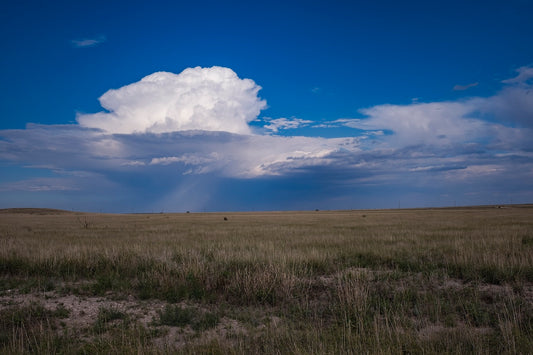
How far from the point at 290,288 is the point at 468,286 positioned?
17.0 feet

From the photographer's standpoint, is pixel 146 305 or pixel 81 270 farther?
pixel 81 270

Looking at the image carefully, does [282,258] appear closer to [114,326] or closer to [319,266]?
[319,266]

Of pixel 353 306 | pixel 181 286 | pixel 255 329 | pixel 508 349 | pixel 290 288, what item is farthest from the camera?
pixel 181 286

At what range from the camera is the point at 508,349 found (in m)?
5.37

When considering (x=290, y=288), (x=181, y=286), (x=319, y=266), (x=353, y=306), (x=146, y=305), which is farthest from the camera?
(x=319, y=266)

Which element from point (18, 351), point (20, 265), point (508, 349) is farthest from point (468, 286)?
point (20, 265)

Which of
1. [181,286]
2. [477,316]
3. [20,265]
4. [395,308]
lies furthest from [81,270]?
[477,316]

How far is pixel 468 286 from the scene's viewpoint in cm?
913

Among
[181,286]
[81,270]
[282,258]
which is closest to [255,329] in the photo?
[181,286]

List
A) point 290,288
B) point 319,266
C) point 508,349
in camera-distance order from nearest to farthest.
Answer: point 508,349
point 290,288
point 319,266

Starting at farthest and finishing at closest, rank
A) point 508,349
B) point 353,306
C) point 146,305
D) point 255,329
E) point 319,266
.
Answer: point 319,266
point 146,305
point 353,306
point 255,329
point 508,349

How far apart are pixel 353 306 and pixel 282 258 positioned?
4.72 m

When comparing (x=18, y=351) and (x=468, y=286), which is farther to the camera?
(x=468, y=286)

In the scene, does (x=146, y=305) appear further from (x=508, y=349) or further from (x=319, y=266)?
(x=508, y=349)
